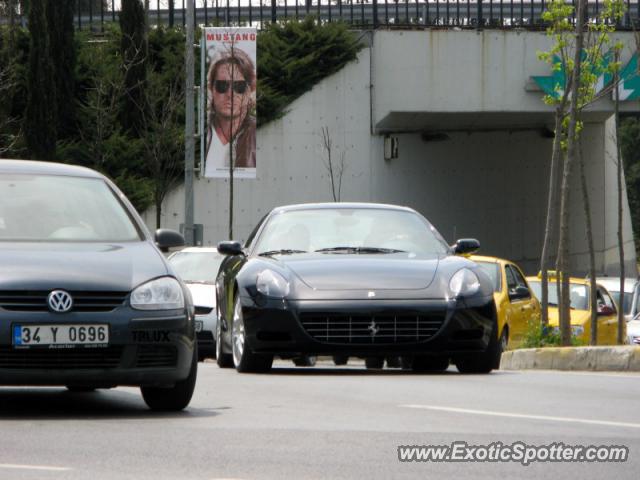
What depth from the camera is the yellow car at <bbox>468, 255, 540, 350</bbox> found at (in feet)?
69.8

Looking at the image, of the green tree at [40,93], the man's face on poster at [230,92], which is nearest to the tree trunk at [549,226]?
the man's face on poster at [230,92]

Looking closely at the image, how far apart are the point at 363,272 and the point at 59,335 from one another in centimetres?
420

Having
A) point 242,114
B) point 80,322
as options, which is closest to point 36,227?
point 80,322

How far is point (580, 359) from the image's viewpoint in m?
15.6

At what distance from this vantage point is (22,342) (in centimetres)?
908

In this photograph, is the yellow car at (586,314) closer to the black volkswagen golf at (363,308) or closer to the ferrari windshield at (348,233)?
the ferrari windshield at (348,233)

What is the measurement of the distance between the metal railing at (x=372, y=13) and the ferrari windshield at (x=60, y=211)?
34.5m

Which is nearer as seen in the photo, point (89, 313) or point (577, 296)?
point (89, 313)

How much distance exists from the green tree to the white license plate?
31.5 meters

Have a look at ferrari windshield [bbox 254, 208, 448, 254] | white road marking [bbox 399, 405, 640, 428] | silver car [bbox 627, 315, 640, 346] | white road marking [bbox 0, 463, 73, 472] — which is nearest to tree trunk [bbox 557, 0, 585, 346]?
ferrari windshield [bbox 254, 208, 448, 254]

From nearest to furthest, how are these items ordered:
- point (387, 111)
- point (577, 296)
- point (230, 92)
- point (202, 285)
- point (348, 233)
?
1. point (348, 233)
2. point (202, 285)
3. point (577, 296)
4. point (230, 92)
5. point (387, 111)

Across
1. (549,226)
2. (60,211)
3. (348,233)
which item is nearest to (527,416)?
(60,211)

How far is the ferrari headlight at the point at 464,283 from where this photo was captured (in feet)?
42.4

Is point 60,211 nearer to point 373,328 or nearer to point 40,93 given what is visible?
point 373,328
